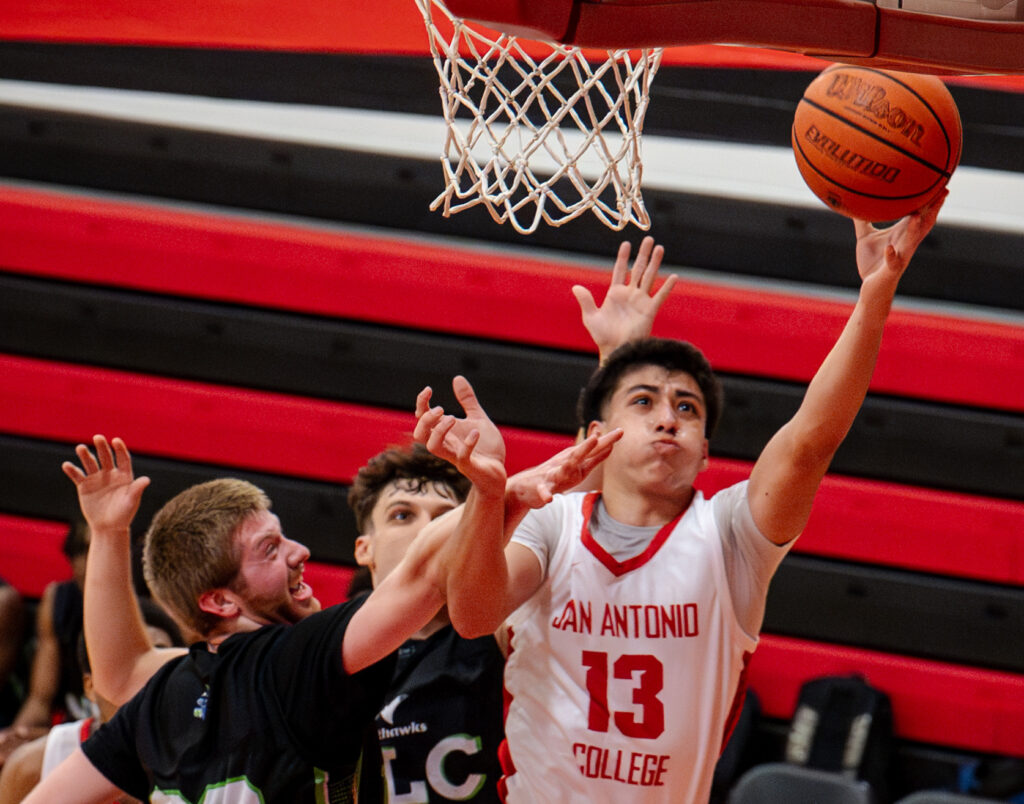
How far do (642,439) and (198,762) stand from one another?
3.97 ft

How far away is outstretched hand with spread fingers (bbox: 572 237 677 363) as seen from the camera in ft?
11.4

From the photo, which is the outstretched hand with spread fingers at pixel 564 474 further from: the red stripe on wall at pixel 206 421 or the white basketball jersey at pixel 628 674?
the red stripe on wall at pixel 206 421

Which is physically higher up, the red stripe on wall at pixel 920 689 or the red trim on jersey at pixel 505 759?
the red stripe on wall at pixel 920 689

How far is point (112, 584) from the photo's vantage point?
3.07 meters

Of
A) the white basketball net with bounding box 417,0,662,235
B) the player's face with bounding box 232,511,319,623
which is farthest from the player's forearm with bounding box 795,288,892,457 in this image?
the player's face with bounding box 232,511,319,623

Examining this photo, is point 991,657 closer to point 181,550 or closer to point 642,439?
point 642,439

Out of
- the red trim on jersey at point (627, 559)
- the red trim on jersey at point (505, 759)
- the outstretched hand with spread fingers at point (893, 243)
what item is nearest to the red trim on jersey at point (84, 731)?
the red trim on jersey at point (505, 759)

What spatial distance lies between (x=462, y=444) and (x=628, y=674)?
31.2 inches

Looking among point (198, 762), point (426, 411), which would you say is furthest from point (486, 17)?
point (198, 762)

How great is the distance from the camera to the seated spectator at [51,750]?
12.0ft

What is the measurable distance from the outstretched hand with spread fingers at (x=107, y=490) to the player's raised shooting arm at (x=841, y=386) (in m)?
1.55

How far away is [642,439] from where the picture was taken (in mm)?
2910

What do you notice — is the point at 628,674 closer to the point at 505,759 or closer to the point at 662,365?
the point at 505,759

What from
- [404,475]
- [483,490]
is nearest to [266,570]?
[404,475]
